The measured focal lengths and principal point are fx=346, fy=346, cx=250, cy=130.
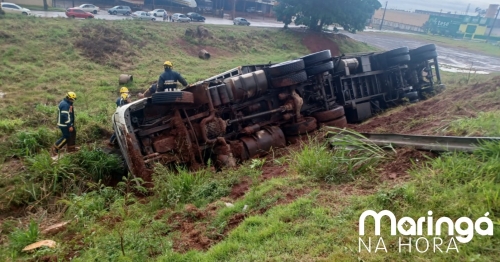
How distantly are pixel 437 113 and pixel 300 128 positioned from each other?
2678 mm

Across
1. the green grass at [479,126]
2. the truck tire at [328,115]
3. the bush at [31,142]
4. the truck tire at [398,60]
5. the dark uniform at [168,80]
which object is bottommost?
the bush at [31,142]

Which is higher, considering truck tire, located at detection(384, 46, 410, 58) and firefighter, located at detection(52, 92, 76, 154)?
truck tire, located at detection(384, 46, 410, 58)

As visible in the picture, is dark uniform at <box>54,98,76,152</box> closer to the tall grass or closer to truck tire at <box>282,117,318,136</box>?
truck tire at <box>282,117,318,136</box>

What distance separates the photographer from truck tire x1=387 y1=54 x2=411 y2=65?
29.9 ft

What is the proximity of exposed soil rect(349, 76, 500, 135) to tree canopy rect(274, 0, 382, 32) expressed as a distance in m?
18.2

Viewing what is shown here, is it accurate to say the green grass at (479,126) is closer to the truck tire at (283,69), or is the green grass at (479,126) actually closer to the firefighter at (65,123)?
the truck tire at (283,69)

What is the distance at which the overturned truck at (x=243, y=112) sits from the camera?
5.62 metres

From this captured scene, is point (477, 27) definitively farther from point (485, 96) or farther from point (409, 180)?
point (409, 180)

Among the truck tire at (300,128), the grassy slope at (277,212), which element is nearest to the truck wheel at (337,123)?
the truck tire at (300,128)

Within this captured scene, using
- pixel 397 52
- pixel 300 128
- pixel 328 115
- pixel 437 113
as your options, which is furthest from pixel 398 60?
pixel 300 128

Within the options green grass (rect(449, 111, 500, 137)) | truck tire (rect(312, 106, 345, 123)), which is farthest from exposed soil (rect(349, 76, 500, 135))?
truck tire (rect(312, 106, 345, 123))

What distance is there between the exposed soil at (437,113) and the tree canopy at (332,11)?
18.2 meters

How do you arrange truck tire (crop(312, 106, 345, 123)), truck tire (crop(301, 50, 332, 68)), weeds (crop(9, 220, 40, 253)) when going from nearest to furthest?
weeds (crop(9, 220, 40, 253)), truck tire (crop(301, 50, 332, 68)), truck tire (crop(312, 106, 345, 123))

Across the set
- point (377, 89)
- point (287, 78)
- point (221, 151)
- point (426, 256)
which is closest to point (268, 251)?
point (426, 256)
